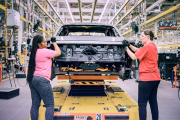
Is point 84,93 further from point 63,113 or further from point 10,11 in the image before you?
point 10,11

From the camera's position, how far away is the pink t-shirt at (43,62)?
82.3 inches

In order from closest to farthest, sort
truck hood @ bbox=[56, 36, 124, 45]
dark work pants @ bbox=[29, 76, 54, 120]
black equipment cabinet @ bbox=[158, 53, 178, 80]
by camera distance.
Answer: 1. dark work pants @ bbox=[29, 76, 54, 120]
2. truck hood @ bbox=[56, 36, 124, 45]
3. black equipment cabinet @ bbox=[158, 53, 178, 80]

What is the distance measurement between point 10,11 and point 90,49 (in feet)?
13.6

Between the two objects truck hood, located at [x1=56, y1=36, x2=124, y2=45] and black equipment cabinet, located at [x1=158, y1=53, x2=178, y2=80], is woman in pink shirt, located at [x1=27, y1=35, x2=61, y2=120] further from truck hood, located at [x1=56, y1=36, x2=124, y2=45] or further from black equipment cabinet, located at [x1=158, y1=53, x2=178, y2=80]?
black equipment cabinet, located at [x1=158, y1=53, x2=178, y2=80]

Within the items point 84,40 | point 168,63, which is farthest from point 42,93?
point 168,63

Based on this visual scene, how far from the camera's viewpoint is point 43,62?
2127mm

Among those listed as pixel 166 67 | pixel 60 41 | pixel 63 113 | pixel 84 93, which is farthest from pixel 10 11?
pixel 166 67

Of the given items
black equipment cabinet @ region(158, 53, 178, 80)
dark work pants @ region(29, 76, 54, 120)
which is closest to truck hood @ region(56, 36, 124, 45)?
dark work pants @ region(29, 76, 54, 120)

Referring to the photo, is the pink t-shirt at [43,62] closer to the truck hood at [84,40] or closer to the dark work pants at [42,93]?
the dark work pants at [42,93]

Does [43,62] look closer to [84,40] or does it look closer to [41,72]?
[41,72]

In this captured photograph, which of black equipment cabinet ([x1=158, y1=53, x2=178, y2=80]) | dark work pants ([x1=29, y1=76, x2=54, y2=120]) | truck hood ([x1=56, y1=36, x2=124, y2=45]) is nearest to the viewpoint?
dark work pants ([x1=29, y1=76, x2=54, y2=120])

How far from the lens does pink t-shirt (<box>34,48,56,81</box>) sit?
2090 mm

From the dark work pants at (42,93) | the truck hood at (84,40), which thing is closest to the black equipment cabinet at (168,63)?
the truck hood at (84,40)

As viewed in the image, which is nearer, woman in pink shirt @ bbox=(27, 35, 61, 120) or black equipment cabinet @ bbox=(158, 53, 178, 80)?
woman in pink shirt @ bbox=(27, 35, 61, 120)
